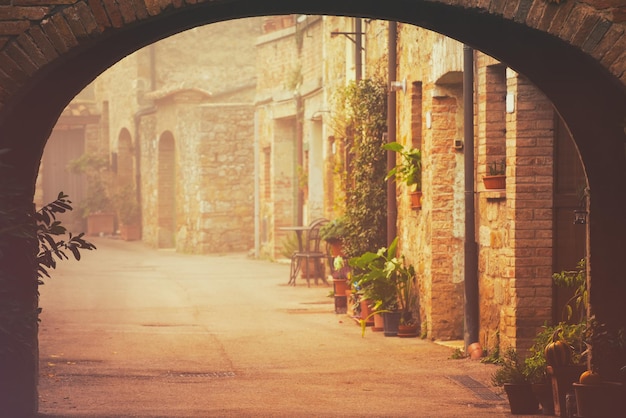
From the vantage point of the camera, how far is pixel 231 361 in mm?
10906

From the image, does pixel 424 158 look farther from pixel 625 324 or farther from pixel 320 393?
pixel 625 324

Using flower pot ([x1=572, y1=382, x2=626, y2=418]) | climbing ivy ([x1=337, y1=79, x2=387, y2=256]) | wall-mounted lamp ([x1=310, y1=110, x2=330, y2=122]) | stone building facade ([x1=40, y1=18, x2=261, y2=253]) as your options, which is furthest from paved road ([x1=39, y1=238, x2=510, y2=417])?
stone building facade ([x1=40, y1=18, x2=261, y2=253])

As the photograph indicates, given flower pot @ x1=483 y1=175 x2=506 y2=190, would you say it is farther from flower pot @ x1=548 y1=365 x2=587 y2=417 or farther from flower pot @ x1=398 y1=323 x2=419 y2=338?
flower pot @ x1=548 y1=365 x2=587 y2=417

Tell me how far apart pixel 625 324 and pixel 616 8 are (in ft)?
7.86

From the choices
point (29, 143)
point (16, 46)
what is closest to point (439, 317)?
point (29, 143)

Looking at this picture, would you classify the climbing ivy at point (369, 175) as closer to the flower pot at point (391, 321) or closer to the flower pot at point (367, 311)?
the flower pot at point (367, 311)

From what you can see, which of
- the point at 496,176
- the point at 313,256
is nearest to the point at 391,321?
the point at 496,176

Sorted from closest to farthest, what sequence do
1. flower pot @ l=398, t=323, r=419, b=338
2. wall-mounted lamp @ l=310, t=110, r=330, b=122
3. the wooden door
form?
the wooden door, flower pot @ l=398, t=323, r=419, b=338, wall-mounted lamp @ l=310, t=110, r=330, b=122

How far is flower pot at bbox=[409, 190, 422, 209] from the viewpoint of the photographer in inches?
510

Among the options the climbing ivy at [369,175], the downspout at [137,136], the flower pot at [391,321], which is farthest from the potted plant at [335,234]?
the downspout at [137,136]

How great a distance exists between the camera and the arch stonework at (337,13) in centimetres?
600

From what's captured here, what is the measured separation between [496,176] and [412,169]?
107 inches

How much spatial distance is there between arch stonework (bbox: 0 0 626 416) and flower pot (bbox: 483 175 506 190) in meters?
2.82

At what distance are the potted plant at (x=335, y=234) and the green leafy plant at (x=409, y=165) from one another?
103 inches
